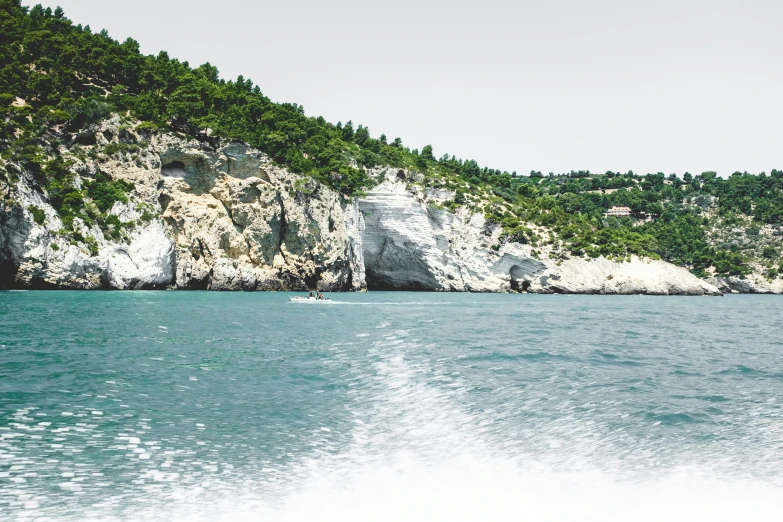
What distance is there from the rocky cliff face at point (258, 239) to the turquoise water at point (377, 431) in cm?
3891

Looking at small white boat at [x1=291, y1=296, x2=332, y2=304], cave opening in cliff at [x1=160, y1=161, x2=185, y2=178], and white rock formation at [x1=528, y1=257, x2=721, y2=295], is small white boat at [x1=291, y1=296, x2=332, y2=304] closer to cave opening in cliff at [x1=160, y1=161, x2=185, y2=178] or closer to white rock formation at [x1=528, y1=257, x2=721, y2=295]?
cave opening in cliff at [x1=160, y1=161, x2=185, y2=178]

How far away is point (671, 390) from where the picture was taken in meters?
18.3

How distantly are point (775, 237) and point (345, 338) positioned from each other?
149 meters

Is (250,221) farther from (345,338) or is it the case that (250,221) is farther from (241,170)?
(345,338)

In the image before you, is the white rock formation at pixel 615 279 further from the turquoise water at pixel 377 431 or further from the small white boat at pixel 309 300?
the turquoise water at pixel 377 431

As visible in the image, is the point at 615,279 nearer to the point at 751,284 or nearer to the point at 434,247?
the point at 434,247

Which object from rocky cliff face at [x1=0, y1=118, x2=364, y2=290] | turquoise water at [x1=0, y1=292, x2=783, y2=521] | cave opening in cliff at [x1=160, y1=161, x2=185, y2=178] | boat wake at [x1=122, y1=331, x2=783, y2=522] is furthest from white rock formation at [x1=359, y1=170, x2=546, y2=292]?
boat wake at [x1=122, y1=331, x2=783, y2=522]

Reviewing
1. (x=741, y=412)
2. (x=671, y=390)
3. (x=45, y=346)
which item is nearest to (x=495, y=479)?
(x=741, y=412)

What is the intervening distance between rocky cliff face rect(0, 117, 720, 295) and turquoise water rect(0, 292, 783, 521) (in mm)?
38914

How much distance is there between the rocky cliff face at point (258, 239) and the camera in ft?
205

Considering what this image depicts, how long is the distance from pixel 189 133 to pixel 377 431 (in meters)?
79.7

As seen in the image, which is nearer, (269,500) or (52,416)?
(269,500)

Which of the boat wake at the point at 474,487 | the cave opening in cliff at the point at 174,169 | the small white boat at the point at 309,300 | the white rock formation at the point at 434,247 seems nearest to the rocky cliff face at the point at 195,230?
the cave opening in cliff at the point at 174,169

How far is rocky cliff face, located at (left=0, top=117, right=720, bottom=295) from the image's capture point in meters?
62.5
